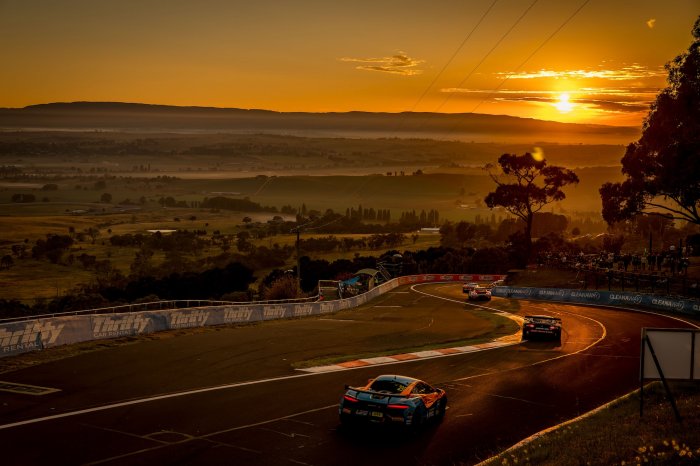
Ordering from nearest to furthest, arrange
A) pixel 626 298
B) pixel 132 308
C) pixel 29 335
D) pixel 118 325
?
pixel 29 335, pixel 118 325, pixel 132 308, pixel 626 298

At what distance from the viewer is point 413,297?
75.4 m

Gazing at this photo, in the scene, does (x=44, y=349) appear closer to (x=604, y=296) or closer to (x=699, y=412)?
(x=699, y=412)

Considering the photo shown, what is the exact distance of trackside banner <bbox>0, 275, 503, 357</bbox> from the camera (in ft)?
87.2

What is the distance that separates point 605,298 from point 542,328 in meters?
29.1

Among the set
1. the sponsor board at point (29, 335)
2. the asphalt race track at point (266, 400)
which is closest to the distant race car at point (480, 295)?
the asphalt race track at point (266, 400)

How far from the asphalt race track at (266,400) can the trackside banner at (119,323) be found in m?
Result: 1.50

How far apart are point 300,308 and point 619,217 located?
3291 cm

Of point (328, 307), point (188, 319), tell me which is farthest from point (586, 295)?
point (188, 319)

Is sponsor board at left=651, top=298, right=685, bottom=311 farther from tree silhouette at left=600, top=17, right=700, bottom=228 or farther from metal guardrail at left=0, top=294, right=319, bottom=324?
metal guardrail at left=0, top=294, right=319, bottom=324

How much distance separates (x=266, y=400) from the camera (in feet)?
68.8

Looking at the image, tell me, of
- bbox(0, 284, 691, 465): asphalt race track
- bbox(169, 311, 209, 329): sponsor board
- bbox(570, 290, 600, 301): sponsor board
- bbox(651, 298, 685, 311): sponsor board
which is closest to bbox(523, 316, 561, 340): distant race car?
bbox(0, 284, 691, 465): asphalt race track

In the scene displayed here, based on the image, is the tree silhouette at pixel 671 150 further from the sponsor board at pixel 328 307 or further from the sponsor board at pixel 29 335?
the sponsor board at pixel 29 335

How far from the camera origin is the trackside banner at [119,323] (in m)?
26.6

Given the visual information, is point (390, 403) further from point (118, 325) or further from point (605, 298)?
point (605, 298)
